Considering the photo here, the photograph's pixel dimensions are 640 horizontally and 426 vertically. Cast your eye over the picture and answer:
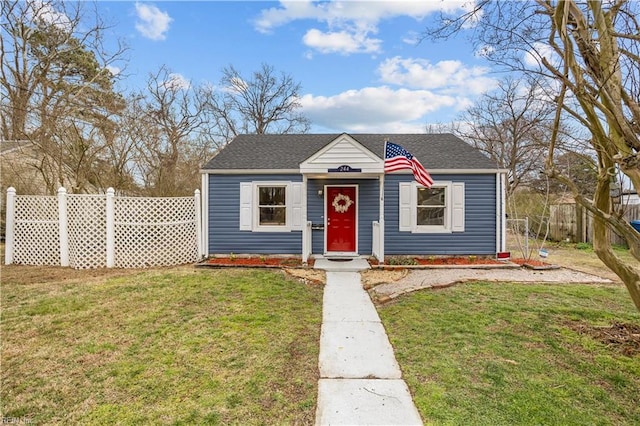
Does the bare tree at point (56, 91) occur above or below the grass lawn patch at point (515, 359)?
above

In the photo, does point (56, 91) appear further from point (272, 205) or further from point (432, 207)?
point (432, 207)

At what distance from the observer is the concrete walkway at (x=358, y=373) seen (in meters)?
2.43

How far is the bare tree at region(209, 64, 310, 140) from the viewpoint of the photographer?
2417cm

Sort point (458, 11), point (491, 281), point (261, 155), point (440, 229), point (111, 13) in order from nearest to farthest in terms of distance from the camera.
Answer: point (458, 11) → point (491, 281) → point (440, 229) → point (261, 155) → point (111, 13)

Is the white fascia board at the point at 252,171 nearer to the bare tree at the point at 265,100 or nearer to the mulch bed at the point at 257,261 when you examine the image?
the mulch bed at the point at 257,261

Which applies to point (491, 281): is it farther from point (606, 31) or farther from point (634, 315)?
point (606, 31)

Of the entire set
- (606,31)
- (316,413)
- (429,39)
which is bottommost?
(316,413)

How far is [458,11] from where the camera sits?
4168mm

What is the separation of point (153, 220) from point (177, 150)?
10501mm

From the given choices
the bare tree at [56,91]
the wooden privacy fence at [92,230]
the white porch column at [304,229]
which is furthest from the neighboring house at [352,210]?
the bare tree at [56,91]

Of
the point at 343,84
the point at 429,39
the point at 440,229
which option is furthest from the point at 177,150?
the point at 429,39

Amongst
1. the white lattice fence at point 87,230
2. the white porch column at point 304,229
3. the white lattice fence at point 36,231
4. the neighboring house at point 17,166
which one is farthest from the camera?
the neighboring house at point 17,166

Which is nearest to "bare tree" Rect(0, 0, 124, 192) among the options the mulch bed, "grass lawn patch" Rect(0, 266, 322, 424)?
the mulch bed

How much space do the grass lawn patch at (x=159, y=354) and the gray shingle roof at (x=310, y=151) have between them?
4346 mm
